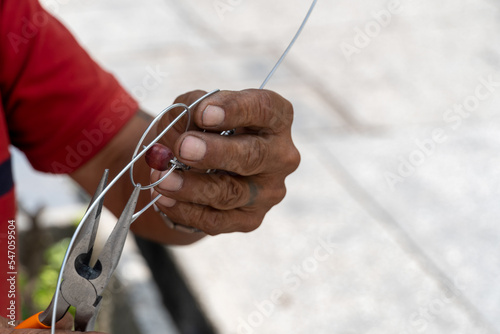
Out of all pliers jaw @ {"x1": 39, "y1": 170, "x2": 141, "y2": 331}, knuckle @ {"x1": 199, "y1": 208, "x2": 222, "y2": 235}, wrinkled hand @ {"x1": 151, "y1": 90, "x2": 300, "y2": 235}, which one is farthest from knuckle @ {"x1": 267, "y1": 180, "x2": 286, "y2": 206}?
pliers jaw @ {"x1": 39, "y1": 170, "x2": 141, "y2": 331}

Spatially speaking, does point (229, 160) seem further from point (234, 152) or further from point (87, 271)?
point (87, 271)

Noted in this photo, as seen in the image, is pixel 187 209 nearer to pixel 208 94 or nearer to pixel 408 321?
pixel 208 94

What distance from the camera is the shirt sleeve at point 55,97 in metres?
1.36

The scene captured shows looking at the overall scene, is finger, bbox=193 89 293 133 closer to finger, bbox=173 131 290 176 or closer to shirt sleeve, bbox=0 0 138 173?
finger, bbox=173 131 290 176

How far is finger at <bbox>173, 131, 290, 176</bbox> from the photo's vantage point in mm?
965

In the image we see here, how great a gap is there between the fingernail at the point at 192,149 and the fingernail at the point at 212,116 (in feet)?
0.11

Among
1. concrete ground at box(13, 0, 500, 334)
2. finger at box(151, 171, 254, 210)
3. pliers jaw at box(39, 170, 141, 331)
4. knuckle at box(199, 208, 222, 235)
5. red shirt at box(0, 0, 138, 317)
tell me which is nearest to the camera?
pliers jaw at box(39, 170, 141, 331)

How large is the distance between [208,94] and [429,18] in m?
3.78

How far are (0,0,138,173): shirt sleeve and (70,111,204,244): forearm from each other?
0.07 feet

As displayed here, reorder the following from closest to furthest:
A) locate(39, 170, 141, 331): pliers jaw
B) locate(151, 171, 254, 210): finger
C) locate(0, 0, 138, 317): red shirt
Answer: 1. locate(39, 170, 141, 331): pliers jaw
2. locate(151, 171, 254, 210): finger
3. locate(0, 0, 138, 317): red shirt

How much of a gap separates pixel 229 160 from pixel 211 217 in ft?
0.53

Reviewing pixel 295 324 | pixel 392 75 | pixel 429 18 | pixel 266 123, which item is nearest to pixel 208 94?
pixel 266 123

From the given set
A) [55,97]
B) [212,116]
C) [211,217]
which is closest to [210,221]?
[211,217]

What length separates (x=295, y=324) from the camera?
7.41 feet
